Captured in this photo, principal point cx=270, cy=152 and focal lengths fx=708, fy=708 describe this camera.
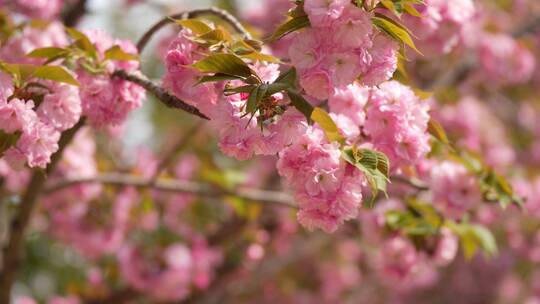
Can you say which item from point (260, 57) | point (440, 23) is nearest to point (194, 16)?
point (260, 57)

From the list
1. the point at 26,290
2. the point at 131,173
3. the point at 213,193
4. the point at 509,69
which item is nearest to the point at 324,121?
the point at 213,193

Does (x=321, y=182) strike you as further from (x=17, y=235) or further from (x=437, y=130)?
(x=17, y=235)

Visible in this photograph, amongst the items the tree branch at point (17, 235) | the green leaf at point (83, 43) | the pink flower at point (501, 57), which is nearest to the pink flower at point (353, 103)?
the green leaf at point (83, 43)

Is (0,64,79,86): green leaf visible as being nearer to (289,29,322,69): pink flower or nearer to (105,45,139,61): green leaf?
(105,45,139,61): green leaf

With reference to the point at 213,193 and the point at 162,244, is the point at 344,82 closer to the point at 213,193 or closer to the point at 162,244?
the point at 213,193

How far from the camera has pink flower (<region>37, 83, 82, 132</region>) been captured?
178 cm

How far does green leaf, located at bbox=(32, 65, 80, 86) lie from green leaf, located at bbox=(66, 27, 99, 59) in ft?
0.64

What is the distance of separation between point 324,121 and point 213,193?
1.68m

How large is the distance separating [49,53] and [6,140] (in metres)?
0.33

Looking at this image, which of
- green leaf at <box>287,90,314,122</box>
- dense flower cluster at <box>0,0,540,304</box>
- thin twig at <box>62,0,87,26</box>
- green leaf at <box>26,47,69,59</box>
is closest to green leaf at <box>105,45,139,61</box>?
dense flower cluster at <box>0,0,540,304</box>

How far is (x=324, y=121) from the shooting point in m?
1.68

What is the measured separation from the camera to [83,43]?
1949mm

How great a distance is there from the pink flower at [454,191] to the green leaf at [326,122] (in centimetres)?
93

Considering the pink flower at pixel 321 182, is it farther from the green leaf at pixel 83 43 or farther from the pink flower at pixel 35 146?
the green leaf at pixel 83 43
